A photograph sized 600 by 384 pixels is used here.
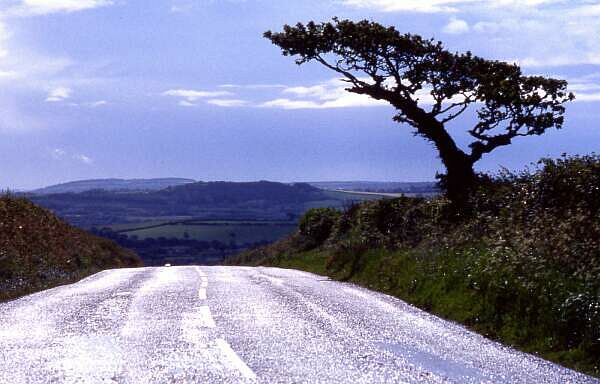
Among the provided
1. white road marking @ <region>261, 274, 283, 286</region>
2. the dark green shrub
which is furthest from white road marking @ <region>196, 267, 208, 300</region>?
the dark green shrub

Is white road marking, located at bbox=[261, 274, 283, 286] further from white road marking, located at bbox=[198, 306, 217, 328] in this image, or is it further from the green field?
the green field

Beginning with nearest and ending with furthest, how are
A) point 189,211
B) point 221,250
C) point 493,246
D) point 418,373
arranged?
point 418,373, point 493,246, point 221,250, point 189,211

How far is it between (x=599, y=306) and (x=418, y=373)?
13.5 feet

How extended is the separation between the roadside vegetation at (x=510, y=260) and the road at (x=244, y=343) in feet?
2.71

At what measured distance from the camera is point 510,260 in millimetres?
16734

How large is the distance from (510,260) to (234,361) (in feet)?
27.6

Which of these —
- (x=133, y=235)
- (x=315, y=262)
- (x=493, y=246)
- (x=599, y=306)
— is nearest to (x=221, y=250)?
(x=133, y=235)

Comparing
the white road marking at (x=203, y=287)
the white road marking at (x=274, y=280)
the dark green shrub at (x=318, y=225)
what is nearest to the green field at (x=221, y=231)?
the dark green shrub at (x=318, y=225)

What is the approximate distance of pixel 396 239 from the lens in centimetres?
2750

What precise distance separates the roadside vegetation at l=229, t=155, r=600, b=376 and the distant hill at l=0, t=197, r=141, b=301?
9.76m

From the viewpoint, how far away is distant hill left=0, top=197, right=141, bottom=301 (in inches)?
941

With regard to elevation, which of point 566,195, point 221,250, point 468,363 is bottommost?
point 221,250

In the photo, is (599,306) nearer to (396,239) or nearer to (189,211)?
(396,239)

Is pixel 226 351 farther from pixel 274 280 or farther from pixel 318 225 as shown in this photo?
pixel 318 225
